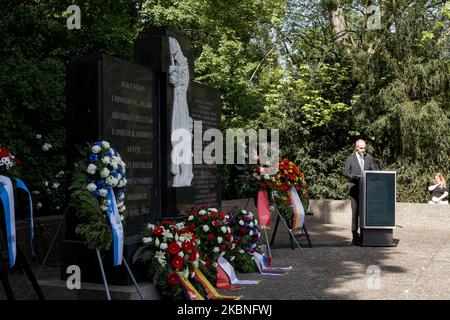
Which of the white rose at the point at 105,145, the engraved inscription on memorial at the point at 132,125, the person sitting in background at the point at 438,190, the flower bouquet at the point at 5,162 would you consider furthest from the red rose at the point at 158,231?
the person sitting in background at the point at 438,190

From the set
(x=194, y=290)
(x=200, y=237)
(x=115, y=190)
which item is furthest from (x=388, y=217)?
(x=115, y=190)

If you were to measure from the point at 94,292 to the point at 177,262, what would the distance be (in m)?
0.93

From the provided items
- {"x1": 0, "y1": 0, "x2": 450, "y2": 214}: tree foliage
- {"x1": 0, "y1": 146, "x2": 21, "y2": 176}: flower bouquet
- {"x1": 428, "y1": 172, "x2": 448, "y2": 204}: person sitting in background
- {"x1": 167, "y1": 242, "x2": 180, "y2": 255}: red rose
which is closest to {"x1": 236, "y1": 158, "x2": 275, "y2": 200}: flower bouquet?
{"x1": 167, "y1": 242, "x2": 180, "y2": 255}: red rose

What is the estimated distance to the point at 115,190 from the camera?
18.4 ft

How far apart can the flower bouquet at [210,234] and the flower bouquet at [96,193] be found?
1507 millimetres

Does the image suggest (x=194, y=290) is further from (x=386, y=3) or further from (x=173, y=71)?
(x=386, y=3)

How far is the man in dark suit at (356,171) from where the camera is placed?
10.6 m

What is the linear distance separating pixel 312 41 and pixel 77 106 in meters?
15.8

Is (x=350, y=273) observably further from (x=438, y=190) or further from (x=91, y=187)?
(x=438, y=190)

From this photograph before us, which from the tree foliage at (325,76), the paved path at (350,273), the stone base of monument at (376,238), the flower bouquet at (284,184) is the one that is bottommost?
the paved path at (350,273)

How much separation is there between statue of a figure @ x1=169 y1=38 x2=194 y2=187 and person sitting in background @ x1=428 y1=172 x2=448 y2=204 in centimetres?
860

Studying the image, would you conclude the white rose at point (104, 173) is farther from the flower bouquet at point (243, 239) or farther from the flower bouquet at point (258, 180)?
the flower bouquet at point (258, 180)

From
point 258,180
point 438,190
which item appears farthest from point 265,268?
point 438,190

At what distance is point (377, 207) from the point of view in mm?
10273
